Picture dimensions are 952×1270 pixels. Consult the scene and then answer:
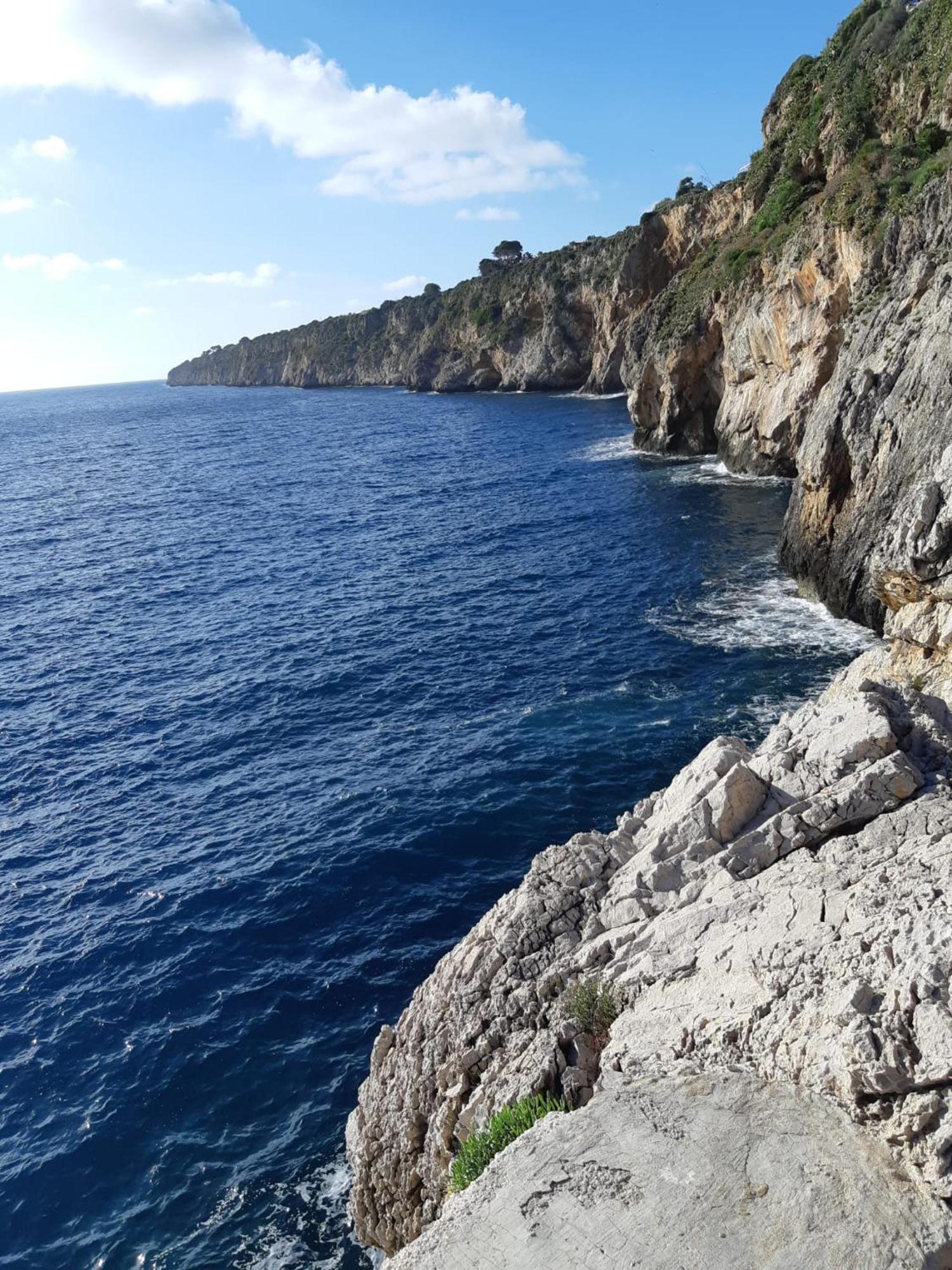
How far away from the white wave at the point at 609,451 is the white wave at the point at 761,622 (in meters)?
39.2

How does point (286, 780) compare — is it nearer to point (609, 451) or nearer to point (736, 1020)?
point (736, 1020)

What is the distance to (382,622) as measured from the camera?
46.6 meters

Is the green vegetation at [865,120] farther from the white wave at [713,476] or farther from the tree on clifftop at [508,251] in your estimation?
the tree on clifftop at [508,251]

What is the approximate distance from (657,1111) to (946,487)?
68.5ft

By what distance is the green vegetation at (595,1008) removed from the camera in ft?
48.0

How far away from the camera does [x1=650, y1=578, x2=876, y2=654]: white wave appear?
38250mm

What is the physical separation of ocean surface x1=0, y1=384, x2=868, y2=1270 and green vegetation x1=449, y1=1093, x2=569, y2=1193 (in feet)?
16.9

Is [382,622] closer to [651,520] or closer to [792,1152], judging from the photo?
[651,520]

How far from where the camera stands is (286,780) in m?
32.3

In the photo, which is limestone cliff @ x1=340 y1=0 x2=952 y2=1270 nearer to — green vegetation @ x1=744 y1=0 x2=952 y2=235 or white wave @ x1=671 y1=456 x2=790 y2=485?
green vegetation @ x1=744 y1=0 x2=952 y2=235

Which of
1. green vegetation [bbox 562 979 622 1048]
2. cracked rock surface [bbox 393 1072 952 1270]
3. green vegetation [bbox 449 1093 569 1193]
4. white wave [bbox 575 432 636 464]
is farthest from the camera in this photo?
white wave [bbox 575 432 636 464]

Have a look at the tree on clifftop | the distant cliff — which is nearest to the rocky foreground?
the distant cliff

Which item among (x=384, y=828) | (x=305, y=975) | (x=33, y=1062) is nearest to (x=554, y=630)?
(x=384, y=828)

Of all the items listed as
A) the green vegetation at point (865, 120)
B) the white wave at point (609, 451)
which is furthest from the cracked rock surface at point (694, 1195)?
the white wave at point (609, 451)
